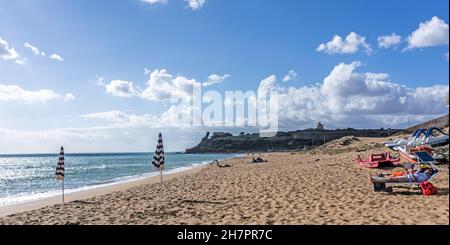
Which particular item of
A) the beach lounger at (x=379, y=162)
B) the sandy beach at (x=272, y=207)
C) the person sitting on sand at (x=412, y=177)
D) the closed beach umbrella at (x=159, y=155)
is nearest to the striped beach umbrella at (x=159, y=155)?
the closed beach umbrella at (x=159, y=155)

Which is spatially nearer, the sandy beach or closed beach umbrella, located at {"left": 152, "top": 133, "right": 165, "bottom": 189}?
the sandy beach

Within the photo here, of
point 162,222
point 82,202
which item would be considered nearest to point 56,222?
point 162,222

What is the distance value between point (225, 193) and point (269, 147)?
12222cm

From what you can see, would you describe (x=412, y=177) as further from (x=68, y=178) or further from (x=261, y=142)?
(x=261, y=142)

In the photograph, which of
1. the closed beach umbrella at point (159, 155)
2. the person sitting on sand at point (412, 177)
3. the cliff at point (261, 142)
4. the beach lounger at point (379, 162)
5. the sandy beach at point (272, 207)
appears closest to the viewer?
the sandy beach at point (272, 207)

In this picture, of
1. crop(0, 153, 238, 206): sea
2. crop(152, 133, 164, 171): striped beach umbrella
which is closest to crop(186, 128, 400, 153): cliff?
crop(0, 153, 238, 206): sea

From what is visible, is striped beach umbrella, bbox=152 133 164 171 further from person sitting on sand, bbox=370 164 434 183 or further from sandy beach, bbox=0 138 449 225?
person sitting on sand, bbox=370 164 434 183

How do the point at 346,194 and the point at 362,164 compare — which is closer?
the point at 346,194

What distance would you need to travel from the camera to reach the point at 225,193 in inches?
463

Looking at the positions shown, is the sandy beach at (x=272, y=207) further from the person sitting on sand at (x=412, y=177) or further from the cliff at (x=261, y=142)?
the cliff at (x=261, y=142)

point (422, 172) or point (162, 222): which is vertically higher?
point (422, 172)
